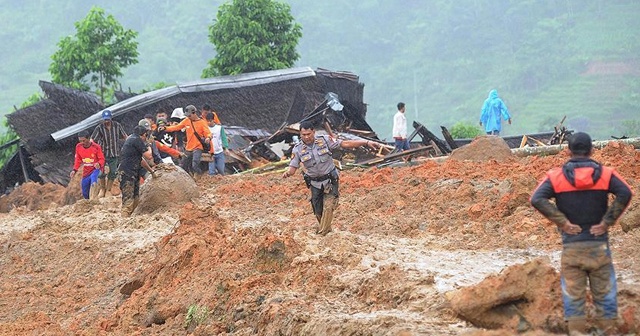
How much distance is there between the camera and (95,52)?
4009 centimetres

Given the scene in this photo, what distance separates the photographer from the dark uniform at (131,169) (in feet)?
55.8

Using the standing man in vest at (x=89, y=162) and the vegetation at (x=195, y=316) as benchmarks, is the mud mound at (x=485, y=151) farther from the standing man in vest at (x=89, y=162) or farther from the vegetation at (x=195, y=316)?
the vegetation at (x=195, y=316)

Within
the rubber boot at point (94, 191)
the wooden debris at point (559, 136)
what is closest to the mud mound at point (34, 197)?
the rubber boot at point (94, 191)

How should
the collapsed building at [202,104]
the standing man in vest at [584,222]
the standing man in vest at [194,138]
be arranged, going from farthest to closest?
the collapsed building at [202,104] < the standing man in vest at [194,138] < the standing man in vest at [584,222]

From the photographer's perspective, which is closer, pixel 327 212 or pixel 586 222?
pixel 586 222

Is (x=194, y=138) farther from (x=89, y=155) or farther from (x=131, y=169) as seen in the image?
(x=131, y=169)

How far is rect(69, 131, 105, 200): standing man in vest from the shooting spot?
19406mm

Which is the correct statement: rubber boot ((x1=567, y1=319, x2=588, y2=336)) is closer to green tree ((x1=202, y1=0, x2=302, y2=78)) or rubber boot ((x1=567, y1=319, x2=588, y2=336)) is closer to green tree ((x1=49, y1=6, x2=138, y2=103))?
green tree ((x1=202, y1=0, x2=302, y2=78))

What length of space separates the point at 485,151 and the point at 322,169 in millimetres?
8635

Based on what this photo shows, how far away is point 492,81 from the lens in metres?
121

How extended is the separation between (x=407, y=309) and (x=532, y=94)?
107298 millimetres

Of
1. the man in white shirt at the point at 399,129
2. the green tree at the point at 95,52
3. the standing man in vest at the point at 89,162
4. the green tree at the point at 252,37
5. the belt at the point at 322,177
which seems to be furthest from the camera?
the green tree at the point at 95,52

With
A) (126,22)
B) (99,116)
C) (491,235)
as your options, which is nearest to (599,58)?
(126,22)

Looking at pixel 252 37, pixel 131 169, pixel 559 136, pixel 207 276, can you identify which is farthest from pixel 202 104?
pixel 207 276
